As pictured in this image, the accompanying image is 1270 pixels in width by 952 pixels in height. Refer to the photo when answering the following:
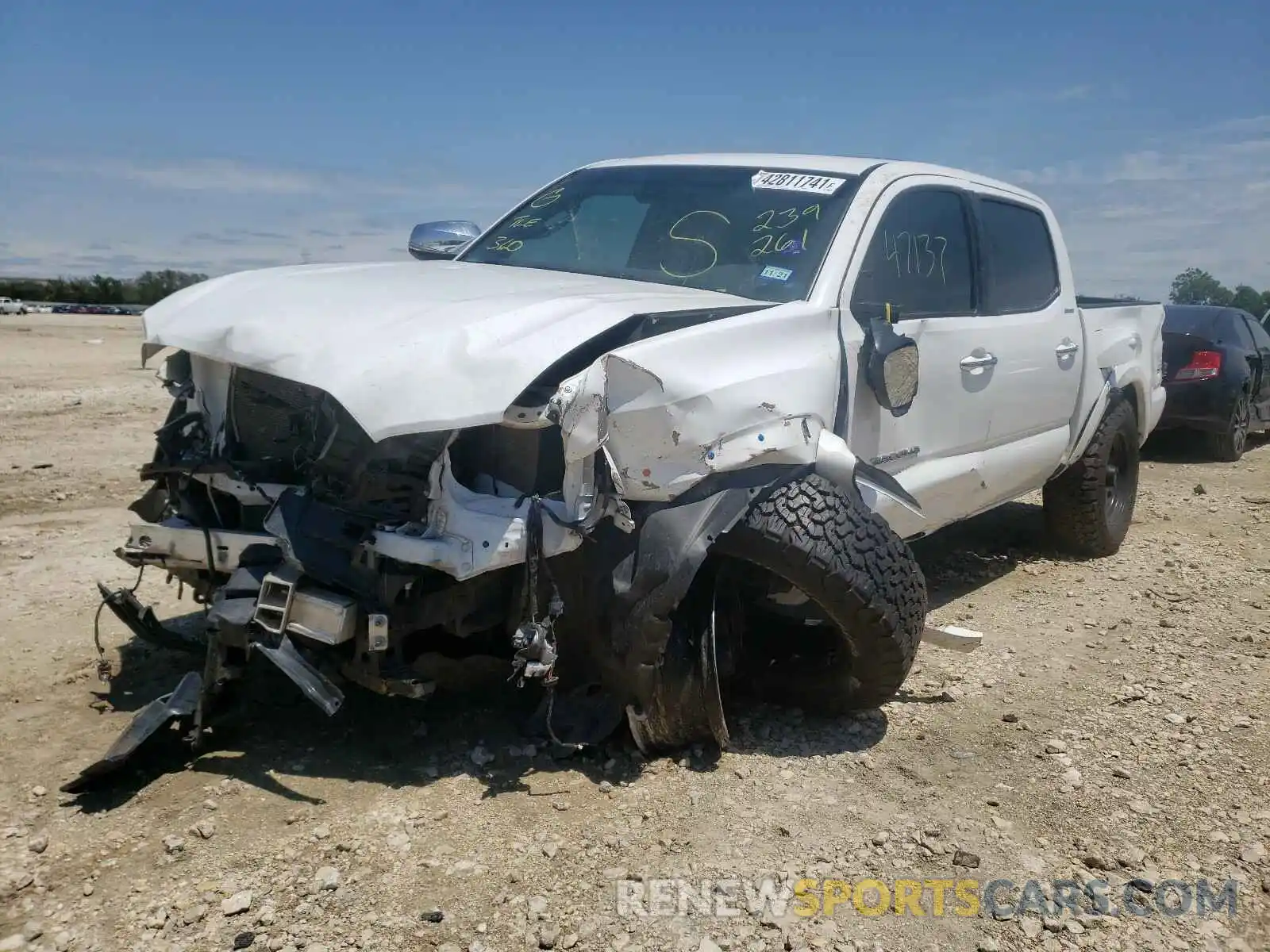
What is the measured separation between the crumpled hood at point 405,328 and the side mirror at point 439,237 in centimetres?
140

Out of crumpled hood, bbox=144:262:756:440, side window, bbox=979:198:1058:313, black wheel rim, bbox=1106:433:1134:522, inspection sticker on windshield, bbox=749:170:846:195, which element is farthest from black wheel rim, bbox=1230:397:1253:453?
crumpled hood, bbox=144:262:756:440

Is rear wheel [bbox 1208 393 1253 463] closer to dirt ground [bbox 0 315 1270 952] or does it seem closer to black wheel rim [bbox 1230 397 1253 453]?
black wheel rim [bbox 1230 397 1253 453]

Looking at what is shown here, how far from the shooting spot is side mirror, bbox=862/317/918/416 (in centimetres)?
355

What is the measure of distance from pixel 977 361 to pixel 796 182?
0.99 m

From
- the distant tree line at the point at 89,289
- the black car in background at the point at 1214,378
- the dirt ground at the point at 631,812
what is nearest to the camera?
the dirt ground at the point at 631,812

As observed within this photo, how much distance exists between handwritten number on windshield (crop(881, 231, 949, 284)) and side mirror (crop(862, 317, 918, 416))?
381 millimetres

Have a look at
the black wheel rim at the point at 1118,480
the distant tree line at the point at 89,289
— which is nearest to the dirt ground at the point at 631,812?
the black wheel rim at the point at 1118,480

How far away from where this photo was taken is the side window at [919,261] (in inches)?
149

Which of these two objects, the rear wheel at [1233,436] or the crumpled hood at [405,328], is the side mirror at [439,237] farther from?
the rear wheel at [1233,436]

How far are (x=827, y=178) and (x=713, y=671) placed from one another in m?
1.96

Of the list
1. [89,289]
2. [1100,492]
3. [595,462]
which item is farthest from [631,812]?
[89,289]

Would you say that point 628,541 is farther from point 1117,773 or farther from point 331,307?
point 1117,773

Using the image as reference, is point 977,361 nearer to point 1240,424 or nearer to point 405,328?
point 405,328

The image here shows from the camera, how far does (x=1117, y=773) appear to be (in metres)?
3.34
